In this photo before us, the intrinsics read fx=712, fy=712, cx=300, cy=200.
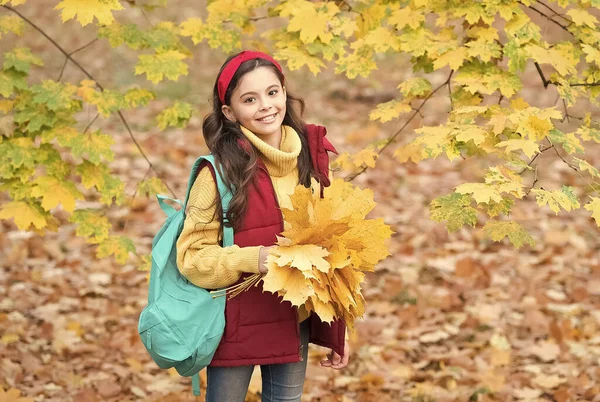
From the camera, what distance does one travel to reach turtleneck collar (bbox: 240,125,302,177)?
2400mm

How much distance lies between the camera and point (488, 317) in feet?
16.2

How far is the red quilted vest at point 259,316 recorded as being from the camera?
237cm

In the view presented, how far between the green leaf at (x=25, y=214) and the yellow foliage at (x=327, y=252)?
5.67 ft

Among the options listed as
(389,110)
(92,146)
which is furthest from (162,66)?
(389,110)

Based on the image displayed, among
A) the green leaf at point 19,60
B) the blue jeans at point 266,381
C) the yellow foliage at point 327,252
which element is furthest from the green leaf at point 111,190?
the yellow foliage at point 327,252

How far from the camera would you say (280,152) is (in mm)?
2410

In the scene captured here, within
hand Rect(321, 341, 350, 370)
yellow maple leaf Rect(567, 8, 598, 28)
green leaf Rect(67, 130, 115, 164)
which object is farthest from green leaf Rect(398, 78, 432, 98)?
green leaf Rect(67, 130, 115, 164)

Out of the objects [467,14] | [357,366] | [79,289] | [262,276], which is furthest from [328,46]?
[79,289]

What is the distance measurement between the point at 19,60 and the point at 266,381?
2017 mm

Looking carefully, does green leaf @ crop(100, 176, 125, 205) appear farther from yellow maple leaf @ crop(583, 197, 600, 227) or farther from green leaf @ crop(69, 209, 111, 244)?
yellow maple leaf @ crop(583, 197, 600, 227)

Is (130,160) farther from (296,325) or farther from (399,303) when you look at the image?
(296,325)

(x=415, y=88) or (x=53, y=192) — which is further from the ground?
(x=415, y=88)

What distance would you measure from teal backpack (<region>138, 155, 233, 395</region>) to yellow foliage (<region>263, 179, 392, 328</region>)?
28cm

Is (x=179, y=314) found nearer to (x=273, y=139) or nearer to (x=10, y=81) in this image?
(x=273, y=139)
